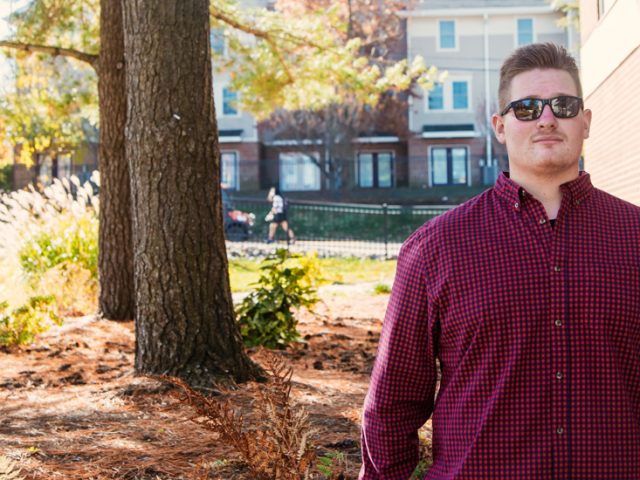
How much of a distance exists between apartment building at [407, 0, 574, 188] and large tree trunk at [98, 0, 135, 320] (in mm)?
26620

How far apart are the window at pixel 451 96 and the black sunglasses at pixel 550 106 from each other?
3463 centimetres

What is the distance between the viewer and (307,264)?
858cm

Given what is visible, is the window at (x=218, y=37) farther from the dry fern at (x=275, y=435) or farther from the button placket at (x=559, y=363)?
the button placket at (x=559, y=363)

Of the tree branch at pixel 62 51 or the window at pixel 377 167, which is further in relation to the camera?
the window at pixel 377 167

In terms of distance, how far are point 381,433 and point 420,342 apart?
0.25 m

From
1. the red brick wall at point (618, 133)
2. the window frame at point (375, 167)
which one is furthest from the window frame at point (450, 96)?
the red brick wall at point (618, 133)

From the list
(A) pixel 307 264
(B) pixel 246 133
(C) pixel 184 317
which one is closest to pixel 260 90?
(A) pixel 307 264

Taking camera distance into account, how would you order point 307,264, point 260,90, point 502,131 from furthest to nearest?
1. point 260,90
2. point 307,264
3. point 502,131

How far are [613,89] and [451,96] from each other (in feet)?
90.3

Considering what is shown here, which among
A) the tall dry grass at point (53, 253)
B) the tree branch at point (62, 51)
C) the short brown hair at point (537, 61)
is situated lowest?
the tall dry grass at point (53, 253)

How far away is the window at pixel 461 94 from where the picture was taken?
36375 millimetres

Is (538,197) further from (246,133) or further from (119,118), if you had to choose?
(246,133)

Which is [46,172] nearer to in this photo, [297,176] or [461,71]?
[297,176]

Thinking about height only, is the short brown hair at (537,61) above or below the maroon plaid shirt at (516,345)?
above
